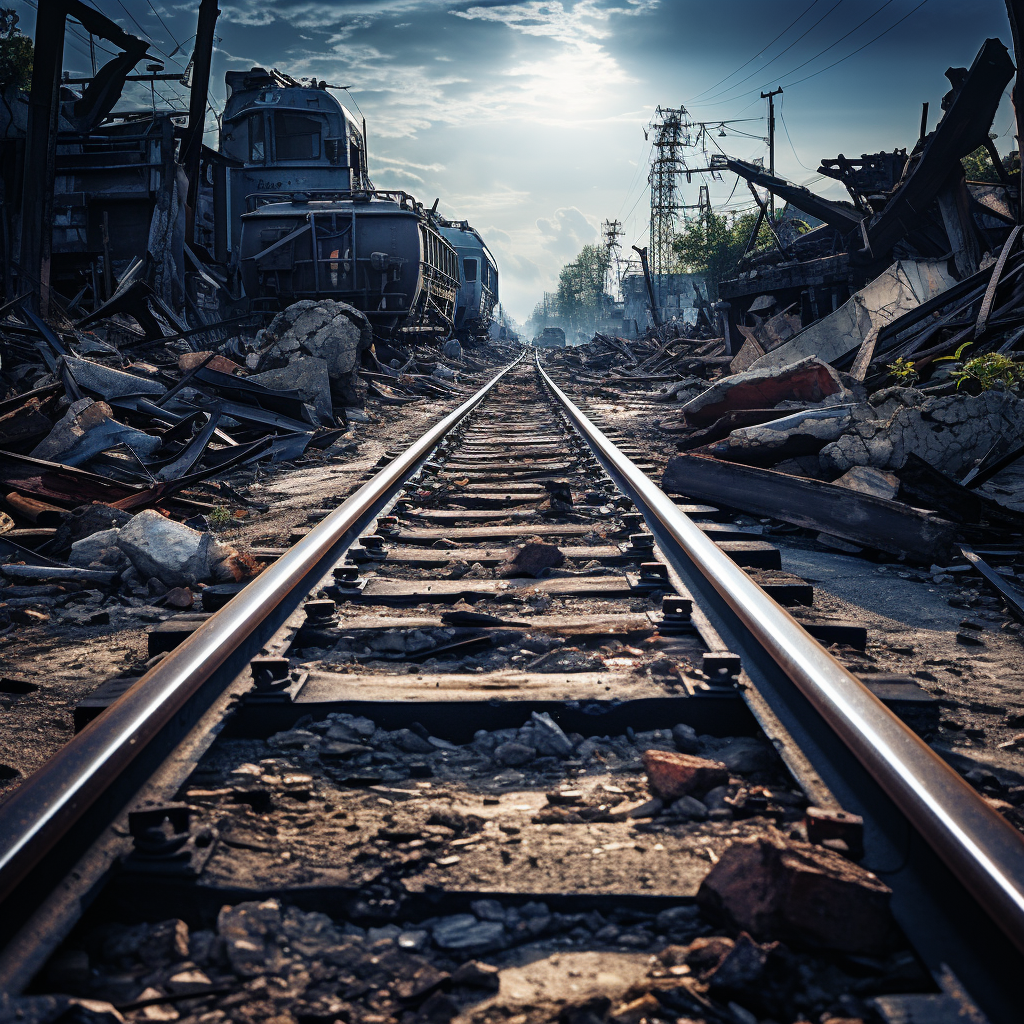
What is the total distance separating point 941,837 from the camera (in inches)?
47.6

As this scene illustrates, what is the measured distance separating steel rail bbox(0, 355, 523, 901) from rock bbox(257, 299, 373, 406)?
666 centimetres

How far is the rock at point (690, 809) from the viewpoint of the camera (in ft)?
5.13

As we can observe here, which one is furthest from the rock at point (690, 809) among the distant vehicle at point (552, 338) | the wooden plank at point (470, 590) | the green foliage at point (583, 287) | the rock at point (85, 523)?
the green foliage at point (583, 287)

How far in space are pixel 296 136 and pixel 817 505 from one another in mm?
17770

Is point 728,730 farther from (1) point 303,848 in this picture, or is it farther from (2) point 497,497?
(2) point 497,497

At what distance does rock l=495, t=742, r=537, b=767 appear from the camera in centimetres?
180

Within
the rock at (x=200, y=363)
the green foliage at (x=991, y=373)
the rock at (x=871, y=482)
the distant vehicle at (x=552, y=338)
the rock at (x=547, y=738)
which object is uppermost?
the distant vehicle at (x=552, y=338)

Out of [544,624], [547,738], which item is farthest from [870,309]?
[547,738]

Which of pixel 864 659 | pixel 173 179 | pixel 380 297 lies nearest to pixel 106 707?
pixel 864 659

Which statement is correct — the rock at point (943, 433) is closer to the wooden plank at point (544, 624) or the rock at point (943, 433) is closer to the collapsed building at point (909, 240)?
the wooden plank at point (544, 624)

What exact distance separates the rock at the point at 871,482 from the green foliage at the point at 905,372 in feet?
10.5

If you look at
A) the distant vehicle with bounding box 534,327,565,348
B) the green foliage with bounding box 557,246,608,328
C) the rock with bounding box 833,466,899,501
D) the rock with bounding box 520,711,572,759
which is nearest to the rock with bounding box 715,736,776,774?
the rock with bounding box 520,711,572,759

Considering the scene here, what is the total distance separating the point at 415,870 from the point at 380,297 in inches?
536

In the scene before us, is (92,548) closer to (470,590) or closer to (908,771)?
(470,590)
